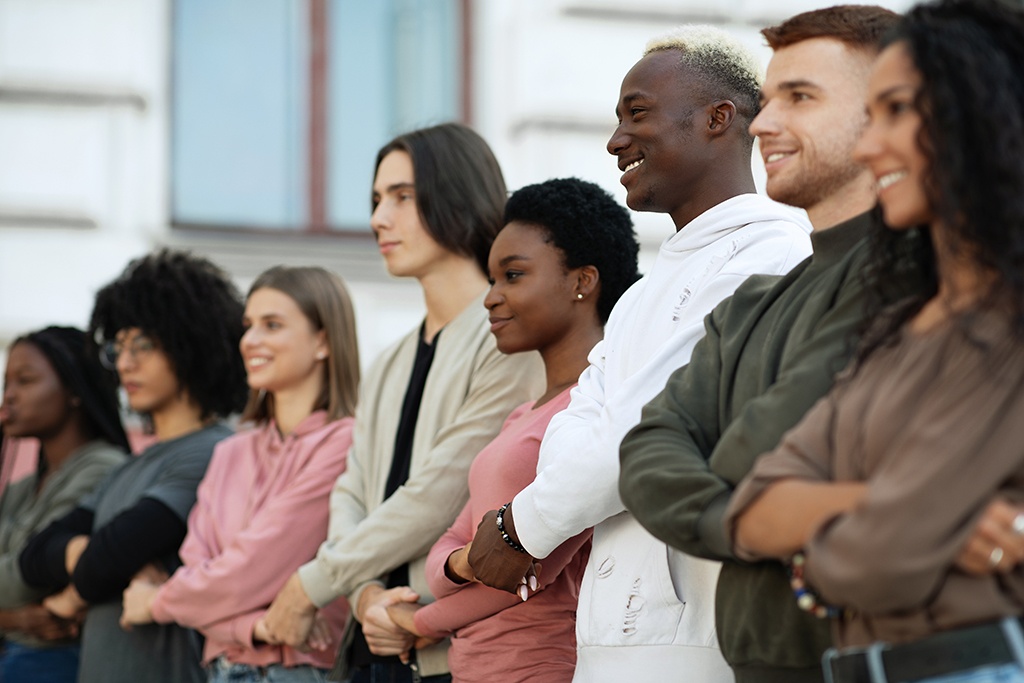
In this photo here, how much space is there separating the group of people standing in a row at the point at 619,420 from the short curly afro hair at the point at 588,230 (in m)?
0.01

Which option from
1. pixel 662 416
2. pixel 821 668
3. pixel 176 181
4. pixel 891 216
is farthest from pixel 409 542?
pixel 176 181

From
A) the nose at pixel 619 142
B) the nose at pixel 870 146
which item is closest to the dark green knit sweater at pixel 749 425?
the nose at pixel 870 146

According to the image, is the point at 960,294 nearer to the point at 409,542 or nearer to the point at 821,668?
the point at 821,668

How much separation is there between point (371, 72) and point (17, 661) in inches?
133

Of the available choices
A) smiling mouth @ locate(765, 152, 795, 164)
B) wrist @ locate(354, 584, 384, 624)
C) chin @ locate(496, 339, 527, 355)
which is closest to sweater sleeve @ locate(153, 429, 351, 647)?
wrist @ locate(354, 584, 384, 624)

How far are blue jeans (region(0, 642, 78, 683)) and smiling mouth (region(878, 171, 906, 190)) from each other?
170 inches

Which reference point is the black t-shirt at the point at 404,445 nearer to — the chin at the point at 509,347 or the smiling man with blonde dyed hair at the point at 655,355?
the chin at the point at 509,347

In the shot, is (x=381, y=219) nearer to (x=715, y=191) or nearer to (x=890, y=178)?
(x=715, y=191)

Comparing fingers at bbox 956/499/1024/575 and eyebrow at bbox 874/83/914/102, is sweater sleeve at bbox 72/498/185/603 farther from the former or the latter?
fingers at bbox 956/499/1024/575

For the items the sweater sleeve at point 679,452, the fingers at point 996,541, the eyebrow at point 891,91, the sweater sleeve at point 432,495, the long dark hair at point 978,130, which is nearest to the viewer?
the fingers at point 996,541

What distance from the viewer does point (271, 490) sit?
16.3 feet

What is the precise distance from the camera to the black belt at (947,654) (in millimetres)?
2045

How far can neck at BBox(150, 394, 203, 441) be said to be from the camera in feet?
19.0

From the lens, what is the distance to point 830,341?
251 cm
